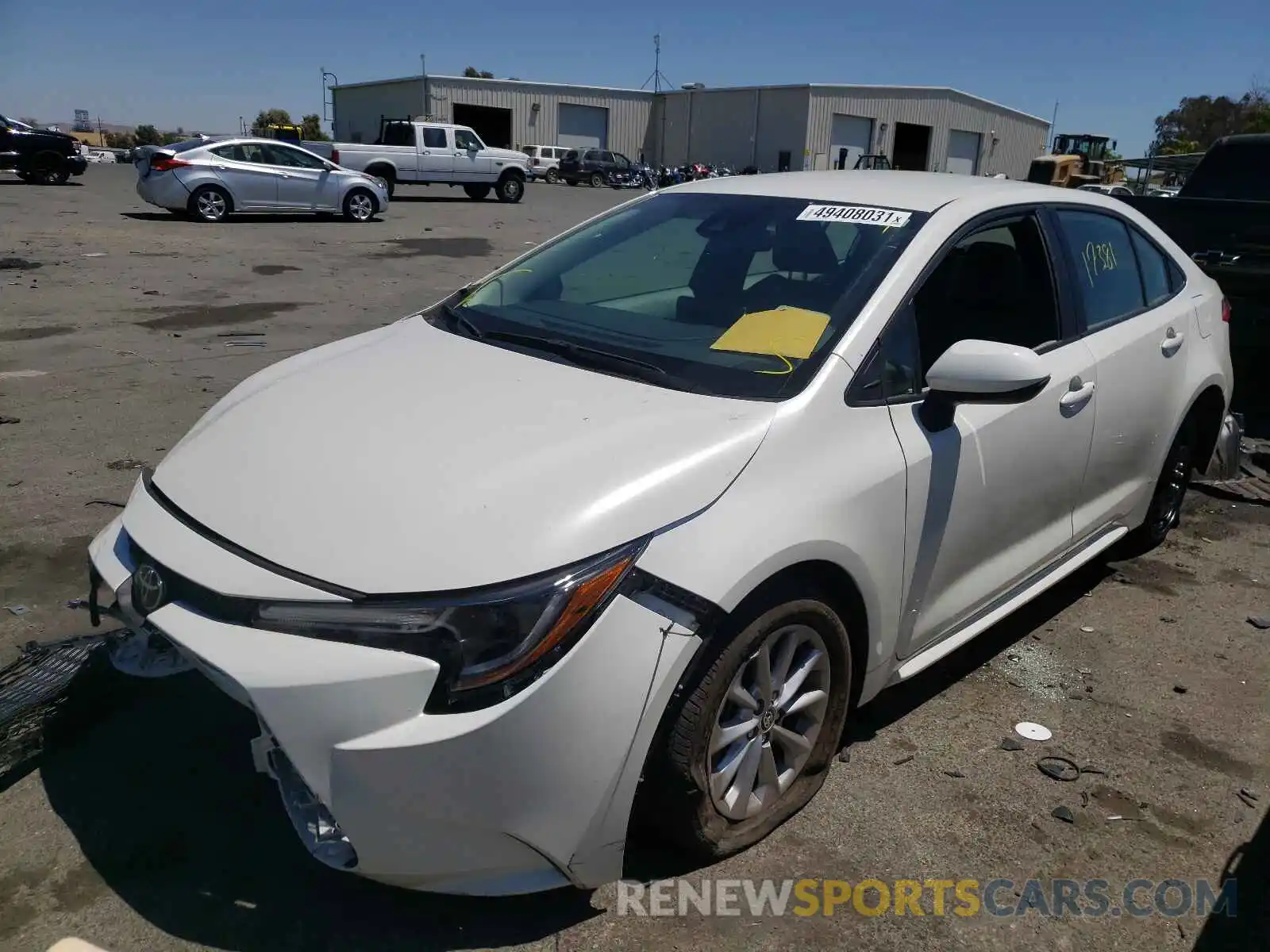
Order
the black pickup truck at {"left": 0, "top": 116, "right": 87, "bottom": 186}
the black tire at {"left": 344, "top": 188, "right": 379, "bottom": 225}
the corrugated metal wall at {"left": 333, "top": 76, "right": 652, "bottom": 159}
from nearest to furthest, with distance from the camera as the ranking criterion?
the black tire at {"left": 344, "top": 188, "right": 379, "bottom": 225} → the black pickup truck at {"left": 0, "top": 116, "right": 87, "bottom": 186} → the corrugated metal wall at {"left": 333, "top": 76, "right": 652, "bottom": 159}

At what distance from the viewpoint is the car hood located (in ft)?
6.99

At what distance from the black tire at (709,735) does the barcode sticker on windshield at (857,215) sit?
1298 millimetres

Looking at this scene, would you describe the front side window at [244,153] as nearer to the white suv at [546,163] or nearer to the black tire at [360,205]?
the black tire at [360,205]

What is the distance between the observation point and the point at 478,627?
2031 mm

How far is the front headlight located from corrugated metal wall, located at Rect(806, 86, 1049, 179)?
5744 cm

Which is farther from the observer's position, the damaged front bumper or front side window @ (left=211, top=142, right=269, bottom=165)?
front side window @ (left=211, top=142, right=269, bottom=165)

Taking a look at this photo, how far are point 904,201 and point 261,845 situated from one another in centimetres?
270

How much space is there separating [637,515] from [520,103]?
61221 millimetres

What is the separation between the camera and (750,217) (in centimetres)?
345

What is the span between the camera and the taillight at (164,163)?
703 inches

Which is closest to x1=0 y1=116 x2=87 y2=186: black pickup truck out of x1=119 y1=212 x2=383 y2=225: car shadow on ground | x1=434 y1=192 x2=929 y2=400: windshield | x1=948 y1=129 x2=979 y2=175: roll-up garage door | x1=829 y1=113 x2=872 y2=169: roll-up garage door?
x1=119 y1=212 x2=383 y2=225: car shadow on ground

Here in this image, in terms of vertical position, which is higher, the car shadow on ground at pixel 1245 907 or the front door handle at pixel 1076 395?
the front door handle at pixel 1076 395

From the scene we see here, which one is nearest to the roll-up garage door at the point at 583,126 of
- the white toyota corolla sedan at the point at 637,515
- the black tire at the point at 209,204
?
the black tire at the point at 209,204

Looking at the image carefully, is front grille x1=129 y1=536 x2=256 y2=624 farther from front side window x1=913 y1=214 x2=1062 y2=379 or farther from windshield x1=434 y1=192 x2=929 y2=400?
front side window x1=913 y1=214 x2=1062 y2=379
